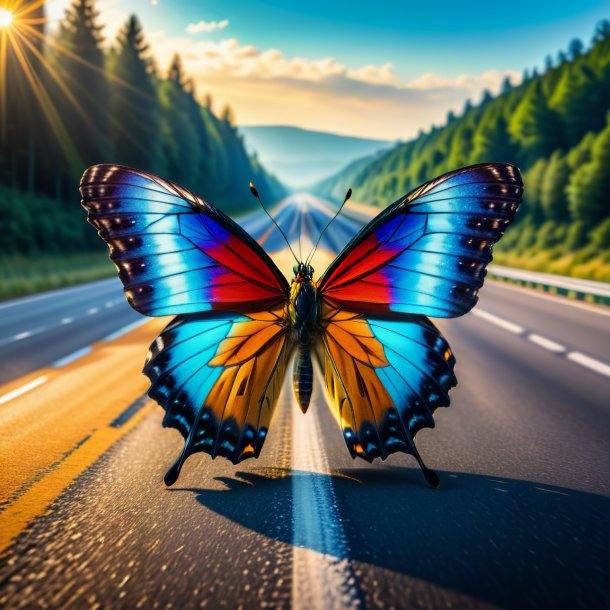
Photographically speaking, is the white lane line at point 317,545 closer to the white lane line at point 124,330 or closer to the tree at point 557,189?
the white lane line at point 124,330

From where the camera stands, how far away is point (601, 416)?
543 cm

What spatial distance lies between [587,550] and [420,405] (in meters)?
1.16

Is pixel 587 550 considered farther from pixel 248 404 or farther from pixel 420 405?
pixel 248 404

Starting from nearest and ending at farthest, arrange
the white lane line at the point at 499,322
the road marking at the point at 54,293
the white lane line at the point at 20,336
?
1. the white lane line at the point at 20,336
2. the white lane line at the point at 499,322
3. the road marking at the point at 54,293

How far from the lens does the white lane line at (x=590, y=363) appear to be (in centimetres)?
763

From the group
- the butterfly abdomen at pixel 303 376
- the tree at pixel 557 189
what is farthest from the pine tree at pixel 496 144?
the butterfly abdomen at pixel 303 376

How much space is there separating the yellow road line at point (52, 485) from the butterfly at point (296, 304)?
703mm

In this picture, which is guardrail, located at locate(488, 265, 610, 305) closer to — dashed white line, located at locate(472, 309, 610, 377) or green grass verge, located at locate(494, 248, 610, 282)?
green grass verge, located at locate(494, 248, 610, 282)

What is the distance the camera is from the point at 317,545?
2617 millimetres

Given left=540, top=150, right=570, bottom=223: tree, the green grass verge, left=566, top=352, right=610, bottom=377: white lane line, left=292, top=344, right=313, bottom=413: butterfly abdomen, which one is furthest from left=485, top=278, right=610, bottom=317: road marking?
left=540, top=150, right=570, bottom=223: tree

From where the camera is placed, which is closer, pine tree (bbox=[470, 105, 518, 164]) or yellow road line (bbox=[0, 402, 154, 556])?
yellow road line (bbox=[0, 402, 154, 556])

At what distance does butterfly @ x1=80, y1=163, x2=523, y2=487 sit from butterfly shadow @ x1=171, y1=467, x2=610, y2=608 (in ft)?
0.77

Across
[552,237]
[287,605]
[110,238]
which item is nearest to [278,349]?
[110,238]

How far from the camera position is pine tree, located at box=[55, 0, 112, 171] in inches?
1784
